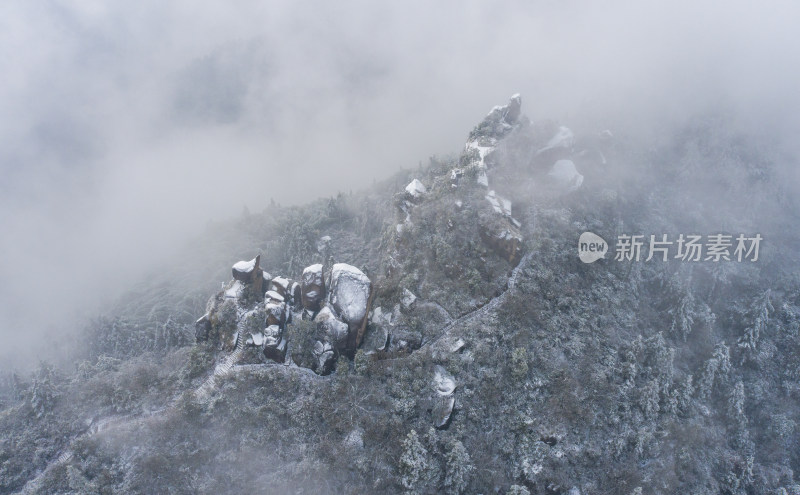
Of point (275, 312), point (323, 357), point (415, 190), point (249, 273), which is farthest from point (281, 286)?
point (415, 190)

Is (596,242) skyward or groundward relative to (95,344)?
skyward

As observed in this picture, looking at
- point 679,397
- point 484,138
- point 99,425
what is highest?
point 484,138

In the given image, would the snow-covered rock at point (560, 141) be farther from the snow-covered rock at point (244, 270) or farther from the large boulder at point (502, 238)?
the snow-covered rock at point (244, 270)

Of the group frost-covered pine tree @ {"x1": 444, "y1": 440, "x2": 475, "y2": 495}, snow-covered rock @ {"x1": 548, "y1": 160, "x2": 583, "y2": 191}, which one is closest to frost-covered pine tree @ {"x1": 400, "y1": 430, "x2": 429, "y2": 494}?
frost-covered pine tree @ {"x1": 444, "y1": 440, "x2": 475, "y2": 495}

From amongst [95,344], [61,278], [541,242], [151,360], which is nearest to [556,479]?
[541,242]

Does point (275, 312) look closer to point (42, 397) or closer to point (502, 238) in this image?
point (42, 397)

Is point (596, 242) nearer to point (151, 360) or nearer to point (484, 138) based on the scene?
point (484, 138)
